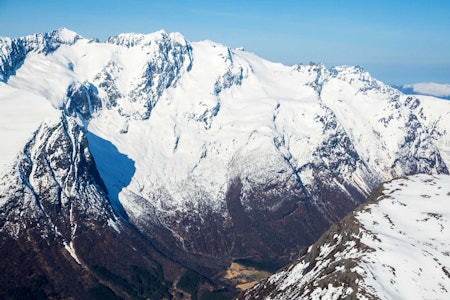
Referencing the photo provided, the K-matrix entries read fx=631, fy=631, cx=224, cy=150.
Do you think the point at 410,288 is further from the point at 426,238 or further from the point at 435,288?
the point at 426,238

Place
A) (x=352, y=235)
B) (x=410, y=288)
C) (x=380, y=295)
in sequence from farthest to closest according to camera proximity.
A: (x=352, y=235)
(x=410, y=288)
(x=380, y=295)

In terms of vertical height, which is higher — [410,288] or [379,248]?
[379,248]

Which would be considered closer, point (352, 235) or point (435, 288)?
point (435, 288)

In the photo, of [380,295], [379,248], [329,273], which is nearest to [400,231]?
[379,248]

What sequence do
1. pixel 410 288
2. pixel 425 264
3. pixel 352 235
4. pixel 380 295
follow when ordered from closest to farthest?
1. pixel 380 295
2. pixel 410 288
3. pixel 425 264
4. pixel 352 235

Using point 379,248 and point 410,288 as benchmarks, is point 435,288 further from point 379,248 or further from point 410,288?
Answer: point 379,248

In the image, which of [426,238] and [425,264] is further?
[426,238]

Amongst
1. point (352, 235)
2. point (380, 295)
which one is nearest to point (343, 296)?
point (380, 295)

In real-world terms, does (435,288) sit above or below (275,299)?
below

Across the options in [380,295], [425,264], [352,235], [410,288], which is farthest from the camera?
[352,235]
